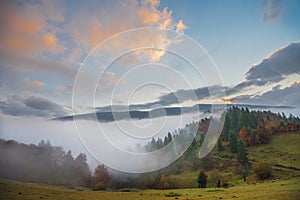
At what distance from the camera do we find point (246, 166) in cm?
8838

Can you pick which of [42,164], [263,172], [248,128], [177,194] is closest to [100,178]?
[42,164]

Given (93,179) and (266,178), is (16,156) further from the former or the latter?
(266,178)

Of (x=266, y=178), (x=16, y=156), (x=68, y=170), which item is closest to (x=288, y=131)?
(x=266, y=178)

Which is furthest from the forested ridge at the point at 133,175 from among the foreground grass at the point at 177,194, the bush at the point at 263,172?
the foreground grass at the point at 177,194

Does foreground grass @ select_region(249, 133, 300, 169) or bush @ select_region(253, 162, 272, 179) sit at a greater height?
foreground grass @ select_region(249, 133, 300, 169)

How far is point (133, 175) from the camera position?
113 metres

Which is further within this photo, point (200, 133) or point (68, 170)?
point (200, 133)

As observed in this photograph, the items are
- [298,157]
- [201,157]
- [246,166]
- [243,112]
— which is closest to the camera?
[246,166]

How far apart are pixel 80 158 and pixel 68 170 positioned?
30.7 ft

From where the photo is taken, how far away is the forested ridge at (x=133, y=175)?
8912 centimetres

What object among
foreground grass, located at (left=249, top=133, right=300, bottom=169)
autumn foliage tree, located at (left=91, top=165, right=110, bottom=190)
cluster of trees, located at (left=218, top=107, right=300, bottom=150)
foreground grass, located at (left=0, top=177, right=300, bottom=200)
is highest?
cluster of trees, located at (left=218, top=107, right=300, bottom=150)

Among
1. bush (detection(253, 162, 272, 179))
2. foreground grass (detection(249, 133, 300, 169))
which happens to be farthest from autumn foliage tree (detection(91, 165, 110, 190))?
foreground grass (detection(249, 133, 300, 169))

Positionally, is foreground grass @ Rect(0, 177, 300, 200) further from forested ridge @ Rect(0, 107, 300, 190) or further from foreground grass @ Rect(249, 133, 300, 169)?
foreground grass @ Rect(249, 133, 300, 169)

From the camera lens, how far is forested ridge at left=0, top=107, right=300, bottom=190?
292 ft
